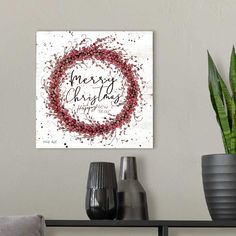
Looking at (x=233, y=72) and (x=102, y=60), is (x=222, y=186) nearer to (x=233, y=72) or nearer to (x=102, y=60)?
(x=233, y=72)

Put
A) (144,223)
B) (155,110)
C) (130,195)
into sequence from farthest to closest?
(155,110) < (130,195) < (144,223)

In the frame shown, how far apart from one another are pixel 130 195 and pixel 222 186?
→ 342 millimetres

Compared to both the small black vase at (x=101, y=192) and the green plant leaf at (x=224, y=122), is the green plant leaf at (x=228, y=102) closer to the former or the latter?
the green plant leaf at (x=224, y=122)

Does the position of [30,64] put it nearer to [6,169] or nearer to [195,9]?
[6,169]

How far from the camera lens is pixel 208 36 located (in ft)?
8.95

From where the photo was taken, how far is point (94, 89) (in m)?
2.70

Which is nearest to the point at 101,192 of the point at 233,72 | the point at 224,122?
the point at 224,122

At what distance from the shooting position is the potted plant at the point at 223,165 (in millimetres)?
2443

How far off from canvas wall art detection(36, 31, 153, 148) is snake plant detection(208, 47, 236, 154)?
25cm

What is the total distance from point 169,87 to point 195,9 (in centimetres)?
34

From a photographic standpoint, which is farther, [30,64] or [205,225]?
[30,64]

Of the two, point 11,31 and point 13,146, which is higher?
point 11,31

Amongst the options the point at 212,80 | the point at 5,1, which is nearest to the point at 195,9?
the point at 212,80

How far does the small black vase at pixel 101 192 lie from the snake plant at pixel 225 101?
1.47 feet
